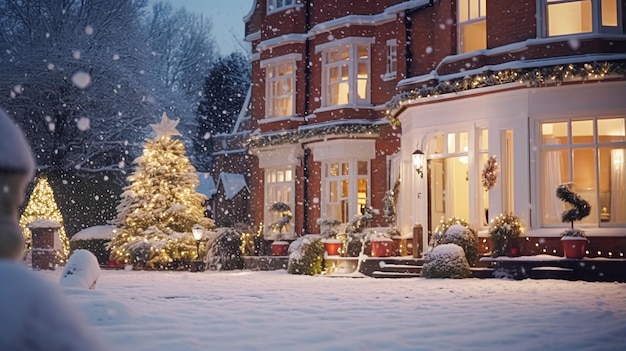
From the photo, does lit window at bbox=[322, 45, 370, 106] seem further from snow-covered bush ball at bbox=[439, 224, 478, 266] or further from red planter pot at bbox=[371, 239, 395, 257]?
snow-covered bush ball at bbox=[439, 224, 478, 266]

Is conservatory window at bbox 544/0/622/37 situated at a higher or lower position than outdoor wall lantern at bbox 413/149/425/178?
higher

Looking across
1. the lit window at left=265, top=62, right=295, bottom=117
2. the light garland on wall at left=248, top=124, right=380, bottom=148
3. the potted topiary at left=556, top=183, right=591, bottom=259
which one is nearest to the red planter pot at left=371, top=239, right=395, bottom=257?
the potted topiary at left=556, top=183, right=591, bottom=259

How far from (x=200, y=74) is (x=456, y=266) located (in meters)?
30.7

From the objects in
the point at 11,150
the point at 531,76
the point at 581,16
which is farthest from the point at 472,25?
A: the point at 11,150

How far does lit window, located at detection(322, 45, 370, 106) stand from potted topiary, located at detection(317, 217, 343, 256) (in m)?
3.79

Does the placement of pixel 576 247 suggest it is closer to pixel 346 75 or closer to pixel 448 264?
pixel 448 264

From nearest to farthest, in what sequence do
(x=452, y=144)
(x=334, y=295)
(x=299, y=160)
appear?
(x=334, y=295) → (x=452, y=144) → (x=299, y=160)

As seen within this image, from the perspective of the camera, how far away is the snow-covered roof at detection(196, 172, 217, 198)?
33112 mm

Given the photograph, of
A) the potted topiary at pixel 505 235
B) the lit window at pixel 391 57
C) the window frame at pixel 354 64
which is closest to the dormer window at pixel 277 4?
the window frame at pixel 354 64

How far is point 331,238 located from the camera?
1858cm

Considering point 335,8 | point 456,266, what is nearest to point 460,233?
point 456,266

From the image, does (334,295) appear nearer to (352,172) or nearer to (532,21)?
(532,21)

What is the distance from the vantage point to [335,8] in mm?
22234

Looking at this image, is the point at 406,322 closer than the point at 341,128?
Yes
